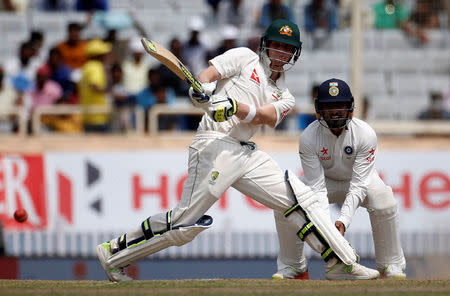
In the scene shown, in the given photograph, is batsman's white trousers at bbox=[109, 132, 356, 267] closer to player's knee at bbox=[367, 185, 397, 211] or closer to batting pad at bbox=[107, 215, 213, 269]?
batting pad at bbox=[107, 215, 213, 269]

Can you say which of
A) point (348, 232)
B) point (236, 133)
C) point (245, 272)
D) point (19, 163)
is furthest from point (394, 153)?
point (236, 133)

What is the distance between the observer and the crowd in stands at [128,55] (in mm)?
12539

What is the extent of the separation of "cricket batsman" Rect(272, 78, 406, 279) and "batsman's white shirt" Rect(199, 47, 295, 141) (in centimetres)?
44

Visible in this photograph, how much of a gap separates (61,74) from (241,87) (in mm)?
5896

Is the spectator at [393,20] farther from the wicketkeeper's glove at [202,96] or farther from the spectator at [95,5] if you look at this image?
the wicketkeeper's glove at [202,96]

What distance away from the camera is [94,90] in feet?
41.5

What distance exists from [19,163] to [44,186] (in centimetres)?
42

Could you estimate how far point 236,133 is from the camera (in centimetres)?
747

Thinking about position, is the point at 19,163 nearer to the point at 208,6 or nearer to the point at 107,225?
the point at 107,225

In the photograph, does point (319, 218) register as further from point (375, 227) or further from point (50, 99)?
point (50, 99)

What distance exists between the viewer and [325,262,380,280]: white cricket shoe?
25.0 feet

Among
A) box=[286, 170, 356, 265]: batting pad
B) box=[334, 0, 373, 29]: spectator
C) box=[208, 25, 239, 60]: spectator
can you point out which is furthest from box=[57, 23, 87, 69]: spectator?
box=[286, 170, 356, 265]: batting pad

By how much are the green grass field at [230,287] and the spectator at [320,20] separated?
22.3ft

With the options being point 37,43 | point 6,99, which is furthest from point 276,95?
point 37,43
